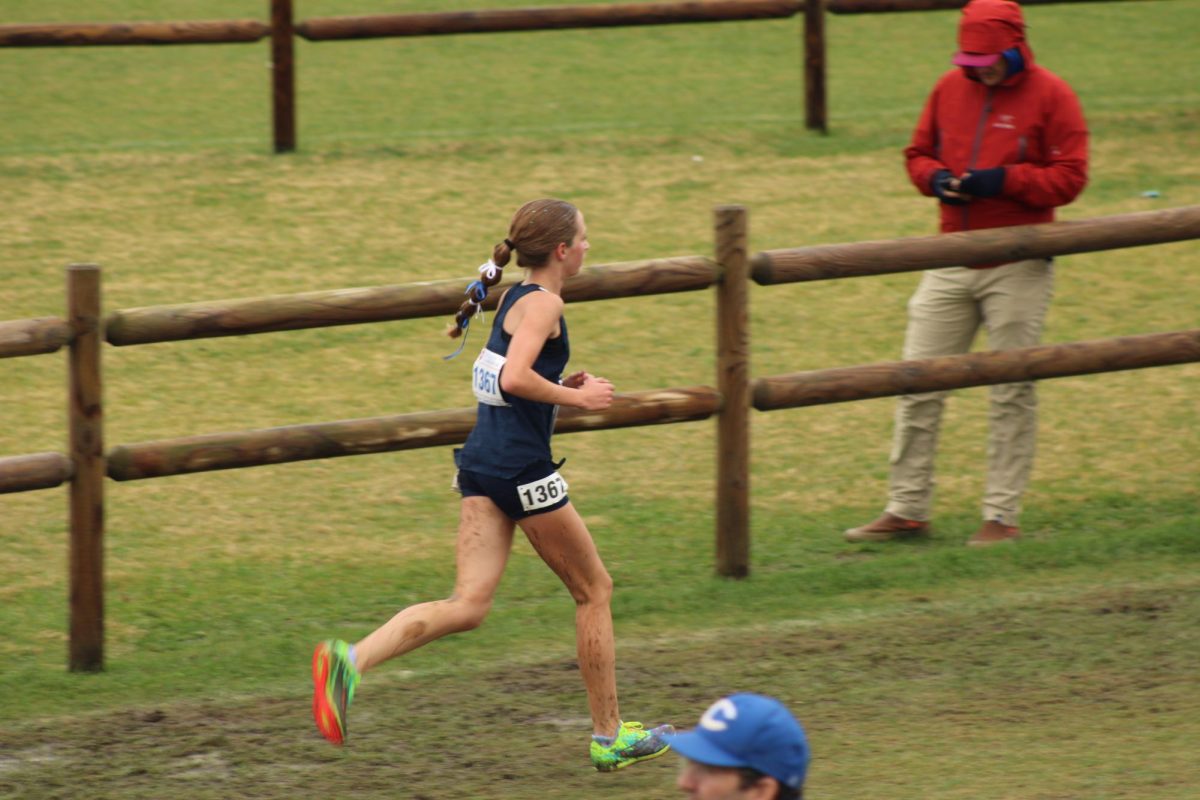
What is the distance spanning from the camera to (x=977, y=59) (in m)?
6.70

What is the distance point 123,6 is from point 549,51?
12.3 ft

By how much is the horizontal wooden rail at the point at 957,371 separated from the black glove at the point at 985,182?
59 centimetres

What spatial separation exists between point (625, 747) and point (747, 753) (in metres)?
2.11

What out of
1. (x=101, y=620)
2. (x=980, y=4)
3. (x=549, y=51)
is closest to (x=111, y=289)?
(x=101, y=620)

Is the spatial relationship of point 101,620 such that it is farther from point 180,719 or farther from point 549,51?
point 549,51

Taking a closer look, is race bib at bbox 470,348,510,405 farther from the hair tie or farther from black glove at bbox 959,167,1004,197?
black glove at bbox 959,167,1004,197

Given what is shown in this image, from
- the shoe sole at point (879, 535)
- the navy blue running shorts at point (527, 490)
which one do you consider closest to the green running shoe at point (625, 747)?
the navy blue running shorts at point (527, 490)

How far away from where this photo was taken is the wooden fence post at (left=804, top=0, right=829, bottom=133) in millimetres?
12477

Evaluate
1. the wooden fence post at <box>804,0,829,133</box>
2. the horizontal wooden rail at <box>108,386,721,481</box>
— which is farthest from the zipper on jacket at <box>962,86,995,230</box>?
the wooden fence post at <box>804,0,829,133</box>

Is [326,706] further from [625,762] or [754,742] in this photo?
[754,742]

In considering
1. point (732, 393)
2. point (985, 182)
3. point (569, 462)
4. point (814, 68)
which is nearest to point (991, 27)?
point (985, 182)

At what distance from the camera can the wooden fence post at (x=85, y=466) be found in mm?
5656

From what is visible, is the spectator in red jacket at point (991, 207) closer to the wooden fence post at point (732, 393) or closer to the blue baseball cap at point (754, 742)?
the wooden fence post at point (732, 393)

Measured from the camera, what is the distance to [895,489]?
720 cm
